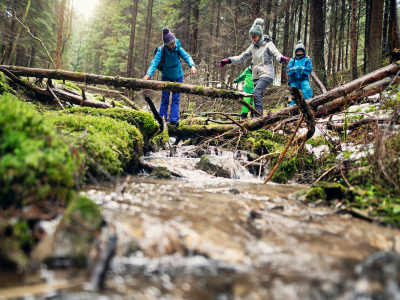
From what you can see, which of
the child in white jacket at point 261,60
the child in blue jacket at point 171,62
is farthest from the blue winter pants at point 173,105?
the child in white jacket at point 261,60

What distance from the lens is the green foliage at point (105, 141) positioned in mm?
3221

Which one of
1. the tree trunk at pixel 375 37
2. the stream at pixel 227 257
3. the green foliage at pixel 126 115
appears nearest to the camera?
the stream at pixel 227 257

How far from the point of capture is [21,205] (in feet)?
5.07

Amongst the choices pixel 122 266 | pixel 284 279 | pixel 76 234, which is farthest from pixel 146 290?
pixel 284 279

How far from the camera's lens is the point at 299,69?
7.80m

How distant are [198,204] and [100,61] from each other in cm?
3413

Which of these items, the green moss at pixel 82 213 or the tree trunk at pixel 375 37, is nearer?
the green moss at pixel 82 213

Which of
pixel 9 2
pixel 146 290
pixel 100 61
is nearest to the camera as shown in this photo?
pixel 146 290

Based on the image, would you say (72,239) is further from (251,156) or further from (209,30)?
(209,30)

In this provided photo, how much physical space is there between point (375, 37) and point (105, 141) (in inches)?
472

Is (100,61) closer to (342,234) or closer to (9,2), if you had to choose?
(9,2)

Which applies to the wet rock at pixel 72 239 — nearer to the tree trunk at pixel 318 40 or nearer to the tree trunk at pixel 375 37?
the tree trunk at pixel 318 40

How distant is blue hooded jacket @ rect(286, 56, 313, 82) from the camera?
7.61 meters

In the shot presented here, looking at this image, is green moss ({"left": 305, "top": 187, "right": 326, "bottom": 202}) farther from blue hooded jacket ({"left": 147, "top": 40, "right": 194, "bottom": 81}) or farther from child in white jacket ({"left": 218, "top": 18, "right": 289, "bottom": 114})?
blue hooded jacket ({"left": 147, "top": 40, "right": 194, "bottom": 81})
